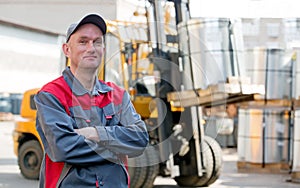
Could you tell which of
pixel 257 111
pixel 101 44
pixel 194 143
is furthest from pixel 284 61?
pixel 101 44

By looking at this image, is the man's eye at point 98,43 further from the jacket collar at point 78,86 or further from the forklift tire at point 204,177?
the forklift tire at point 204,177

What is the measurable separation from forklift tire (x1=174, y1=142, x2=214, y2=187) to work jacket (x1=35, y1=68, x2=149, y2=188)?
5.48 metres

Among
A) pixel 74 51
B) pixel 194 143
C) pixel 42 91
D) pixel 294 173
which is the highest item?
pixel 74 51

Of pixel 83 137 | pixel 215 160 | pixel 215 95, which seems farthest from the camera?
pixel 215 160

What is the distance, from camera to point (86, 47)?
194 cm

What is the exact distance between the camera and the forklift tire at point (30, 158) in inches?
329

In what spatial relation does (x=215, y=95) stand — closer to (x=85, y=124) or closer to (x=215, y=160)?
(x=215, y=160)

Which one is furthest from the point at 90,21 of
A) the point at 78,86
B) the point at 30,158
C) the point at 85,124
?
the point at 30,158

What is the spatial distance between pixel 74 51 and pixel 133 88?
17.5 feet

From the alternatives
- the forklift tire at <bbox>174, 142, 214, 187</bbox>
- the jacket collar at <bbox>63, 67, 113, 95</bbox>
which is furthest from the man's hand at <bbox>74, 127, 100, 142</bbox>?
the forklift tire at <bbox>174, 142, 214, 187</bbox>

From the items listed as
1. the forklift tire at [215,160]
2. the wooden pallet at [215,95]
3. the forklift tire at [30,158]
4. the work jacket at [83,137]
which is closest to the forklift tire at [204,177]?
the forklift tire at [215,160]

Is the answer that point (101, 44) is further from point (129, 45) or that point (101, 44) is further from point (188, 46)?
point (129, 45)

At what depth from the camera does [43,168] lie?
6.53 ft

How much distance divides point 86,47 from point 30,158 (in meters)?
6.70
